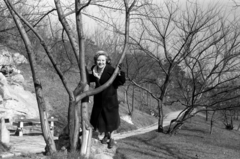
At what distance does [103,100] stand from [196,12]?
8449mm

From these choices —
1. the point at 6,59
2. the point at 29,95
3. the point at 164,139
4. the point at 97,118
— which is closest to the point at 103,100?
the point at 97,118

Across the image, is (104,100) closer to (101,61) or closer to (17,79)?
(101,61)

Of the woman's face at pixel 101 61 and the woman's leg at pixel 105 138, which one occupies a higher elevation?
the woman's face at pixel 101 61

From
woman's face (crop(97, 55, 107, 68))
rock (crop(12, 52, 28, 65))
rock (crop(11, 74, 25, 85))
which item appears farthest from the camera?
rock (crop(12, 52, 28, 65))

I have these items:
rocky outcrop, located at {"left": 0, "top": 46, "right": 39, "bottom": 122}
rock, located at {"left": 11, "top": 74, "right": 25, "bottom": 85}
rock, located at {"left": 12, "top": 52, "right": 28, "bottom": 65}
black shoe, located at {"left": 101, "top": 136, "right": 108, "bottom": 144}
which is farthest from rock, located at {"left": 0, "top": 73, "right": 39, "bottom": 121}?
black shoe, located at {"left": 101, "top": 136, "right": 108, "bottom": 144}

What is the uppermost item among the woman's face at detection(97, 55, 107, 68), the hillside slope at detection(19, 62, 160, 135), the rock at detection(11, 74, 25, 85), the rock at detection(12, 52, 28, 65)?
the rock at detection(12, 52, 28, 65)

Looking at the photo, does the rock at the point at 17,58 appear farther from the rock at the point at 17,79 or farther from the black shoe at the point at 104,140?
the black shoe at the point at 104,140

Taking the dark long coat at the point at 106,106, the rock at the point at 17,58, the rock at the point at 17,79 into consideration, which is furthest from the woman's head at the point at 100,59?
the rock at the point at 17,79

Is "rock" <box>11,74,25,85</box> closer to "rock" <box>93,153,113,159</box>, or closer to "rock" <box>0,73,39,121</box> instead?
"rock" <box>0,73,39,121</box>

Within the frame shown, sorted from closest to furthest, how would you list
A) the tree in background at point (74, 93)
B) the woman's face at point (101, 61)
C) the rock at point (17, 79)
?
the tree in background at point (74, 93)
the woman's face at point (101, 61)
the rock at point (17, 79)

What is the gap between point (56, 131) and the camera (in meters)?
13.5

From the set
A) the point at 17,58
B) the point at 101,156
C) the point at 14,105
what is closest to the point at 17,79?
the point at 17,58

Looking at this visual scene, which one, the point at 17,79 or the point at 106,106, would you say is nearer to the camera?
the point at 106,106

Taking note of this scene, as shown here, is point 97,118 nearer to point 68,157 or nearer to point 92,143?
point 92,143
